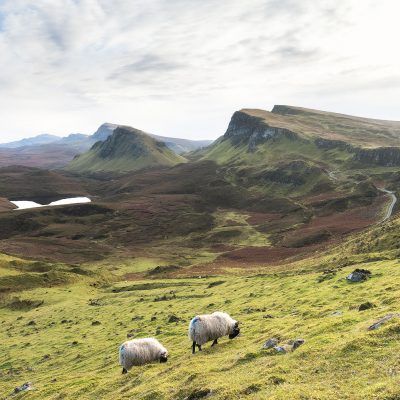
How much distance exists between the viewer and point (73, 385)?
22.9 metres

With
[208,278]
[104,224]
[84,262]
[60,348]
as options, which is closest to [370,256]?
[208,278]

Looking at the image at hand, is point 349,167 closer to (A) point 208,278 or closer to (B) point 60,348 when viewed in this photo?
(A) point 208,278

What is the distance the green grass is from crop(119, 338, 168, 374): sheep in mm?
781

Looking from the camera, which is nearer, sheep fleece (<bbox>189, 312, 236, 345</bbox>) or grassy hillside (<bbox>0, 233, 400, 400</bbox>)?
grassy hillside (<bbox>0, 233, 400, 400</bbox>)

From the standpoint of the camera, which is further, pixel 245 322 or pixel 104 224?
pixel 104 224

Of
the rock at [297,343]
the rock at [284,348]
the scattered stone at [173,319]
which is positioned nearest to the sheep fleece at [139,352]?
the rock at [284,348]

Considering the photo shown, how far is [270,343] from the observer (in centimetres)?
1994

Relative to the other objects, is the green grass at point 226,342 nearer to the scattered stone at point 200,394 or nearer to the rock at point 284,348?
the scattered stone at point 200,394

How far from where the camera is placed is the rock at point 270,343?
19.8 metres

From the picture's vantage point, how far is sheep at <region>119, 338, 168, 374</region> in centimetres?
2255

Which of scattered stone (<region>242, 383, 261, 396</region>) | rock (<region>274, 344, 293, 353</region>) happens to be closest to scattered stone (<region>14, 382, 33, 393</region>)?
rock (<region>274, 344, 293, 353</region>)

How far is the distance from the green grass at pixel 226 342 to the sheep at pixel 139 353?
30.7 inches

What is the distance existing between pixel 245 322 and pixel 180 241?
93565mm

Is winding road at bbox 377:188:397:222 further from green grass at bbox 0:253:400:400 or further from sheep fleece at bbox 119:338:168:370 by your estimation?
sheep fleece at bbox 119:338:168:370
